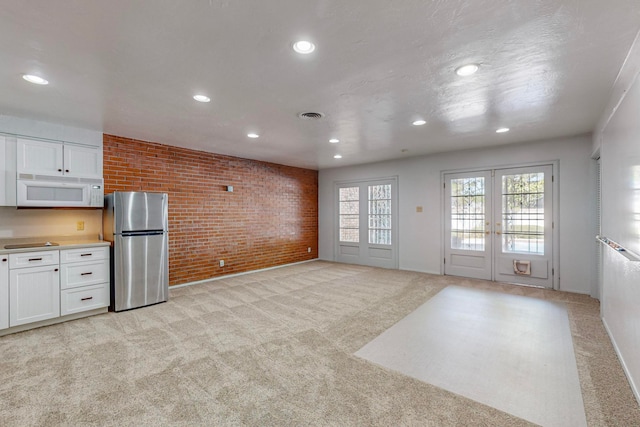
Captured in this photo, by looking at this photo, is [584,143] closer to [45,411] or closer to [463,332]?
[463,332]

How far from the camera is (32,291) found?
321 centimetres

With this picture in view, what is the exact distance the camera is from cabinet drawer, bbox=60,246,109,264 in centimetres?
343

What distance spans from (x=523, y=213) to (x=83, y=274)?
21.5 ft

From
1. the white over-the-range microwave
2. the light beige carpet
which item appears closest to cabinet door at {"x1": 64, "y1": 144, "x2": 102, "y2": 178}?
the white over-the-range microwave

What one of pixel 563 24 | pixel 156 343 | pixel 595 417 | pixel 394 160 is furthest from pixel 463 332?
pixel 394 160

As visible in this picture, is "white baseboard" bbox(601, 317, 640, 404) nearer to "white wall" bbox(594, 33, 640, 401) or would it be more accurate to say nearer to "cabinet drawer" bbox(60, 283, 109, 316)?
"white wall" bbox(594, 33, 640, 401)

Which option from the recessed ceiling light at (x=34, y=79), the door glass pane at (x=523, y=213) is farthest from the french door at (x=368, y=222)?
the recessed ceiling light at (x=34, y=79)

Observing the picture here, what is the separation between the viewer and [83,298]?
354 centimetres

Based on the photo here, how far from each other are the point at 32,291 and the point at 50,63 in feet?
8.23

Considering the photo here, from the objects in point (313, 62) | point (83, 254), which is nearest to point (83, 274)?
point (83, 254)

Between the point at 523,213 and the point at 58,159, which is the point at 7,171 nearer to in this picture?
the point at 58,159

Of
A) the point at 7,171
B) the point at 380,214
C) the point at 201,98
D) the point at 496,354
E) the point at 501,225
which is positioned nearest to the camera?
the point at 496,354

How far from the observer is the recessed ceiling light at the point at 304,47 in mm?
1951

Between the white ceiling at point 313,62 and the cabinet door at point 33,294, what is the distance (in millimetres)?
1809
